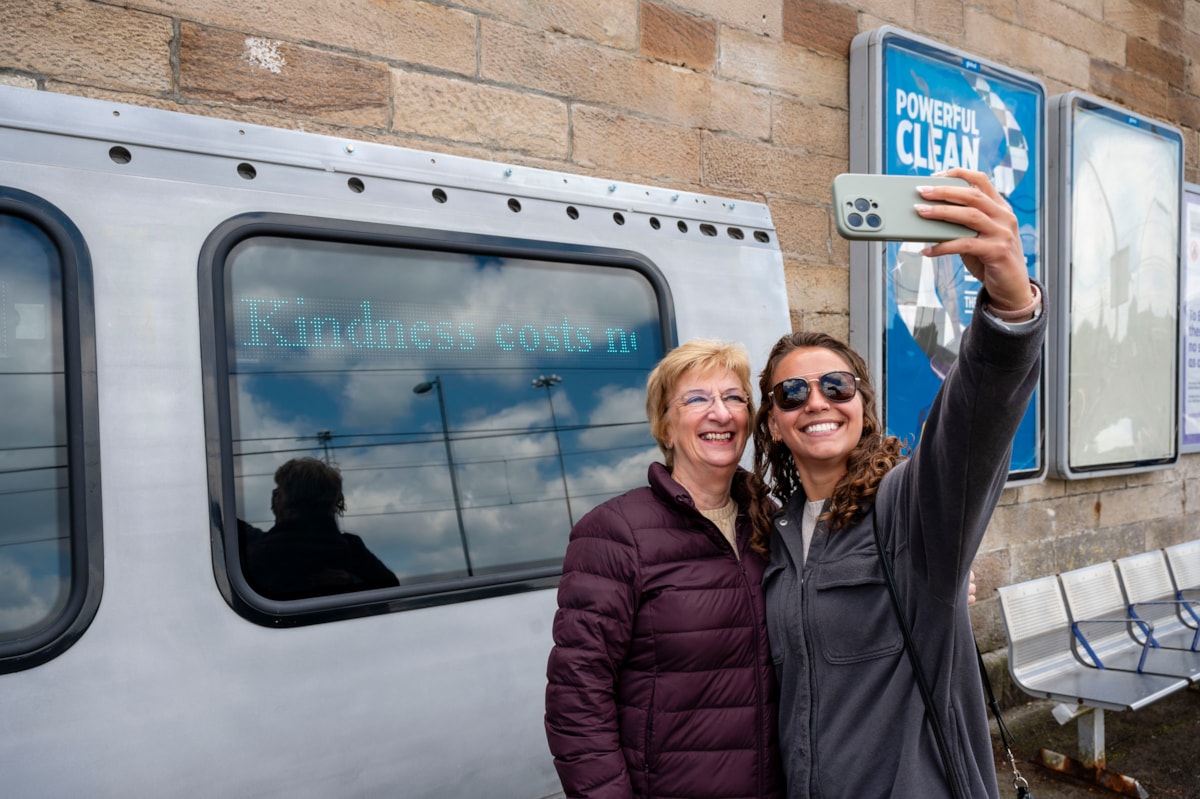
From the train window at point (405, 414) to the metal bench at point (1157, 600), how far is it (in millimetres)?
4079

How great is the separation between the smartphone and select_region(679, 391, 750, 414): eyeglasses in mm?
562

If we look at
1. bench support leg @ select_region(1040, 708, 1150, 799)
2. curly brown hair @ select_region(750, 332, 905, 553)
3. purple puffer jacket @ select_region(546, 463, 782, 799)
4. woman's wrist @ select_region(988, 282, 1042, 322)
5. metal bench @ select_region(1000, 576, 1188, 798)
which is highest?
woman's wrist @ select_region(988, 282, 1042, 322)

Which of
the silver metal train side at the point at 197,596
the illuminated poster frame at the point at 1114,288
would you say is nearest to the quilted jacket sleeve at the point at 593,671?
the silver metal train side at the point at 197,596

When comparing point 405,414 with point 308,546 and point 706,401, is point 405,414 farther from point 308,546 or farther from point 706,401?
point 706,401

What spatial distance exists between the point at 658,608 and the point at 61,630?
974mm

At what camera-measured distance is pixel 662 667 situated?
1.62 metres

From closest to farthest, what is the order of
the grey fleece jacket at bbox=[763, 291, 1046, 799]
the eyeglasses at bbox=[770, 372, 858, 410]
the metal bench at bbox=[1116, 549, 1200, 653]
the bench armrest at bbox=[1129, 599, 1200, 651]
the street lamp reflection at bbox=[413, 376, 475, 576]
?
the grey fleece jacket at bbox=[763, 291, 1046, 799] → the eyeglasses at bbox=[770, 372, 858, 410] → the street lamp reflection at bbox=[413, 376, 475, 576] → the bench armrest at bbox=[1129, 599, 1200, 651] → the metal bench at bbox=[1116, 549, 1200, 653]

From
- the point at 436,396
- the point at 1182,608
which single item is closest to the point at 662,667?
the point at 436,396

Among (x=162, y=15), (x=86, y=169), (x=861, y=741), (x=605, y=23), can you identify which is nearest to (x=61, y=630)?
(x=86, y=169)

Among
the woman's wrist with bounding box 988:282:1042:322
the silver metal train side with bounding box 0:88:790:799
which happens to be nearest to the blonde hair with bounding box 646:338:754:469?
the silver metal train side with bounding box 0:88:790:799

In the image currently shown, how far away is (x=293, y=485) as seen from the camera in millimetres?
1770

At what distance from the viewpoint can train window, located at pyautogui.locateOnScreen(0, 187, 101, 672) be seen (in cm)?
151

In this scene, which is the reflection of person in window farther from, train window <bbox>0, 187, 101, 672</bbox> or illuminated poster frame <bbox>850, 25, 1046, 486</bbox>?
illuminated poster frame <bbox>850, 25, 1046, 486</bbox>

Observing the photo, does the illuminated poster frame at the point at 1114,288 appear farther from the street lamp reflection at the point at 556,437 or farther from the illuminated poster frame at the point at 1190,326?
the street lamp reflection at the point at 556,437
